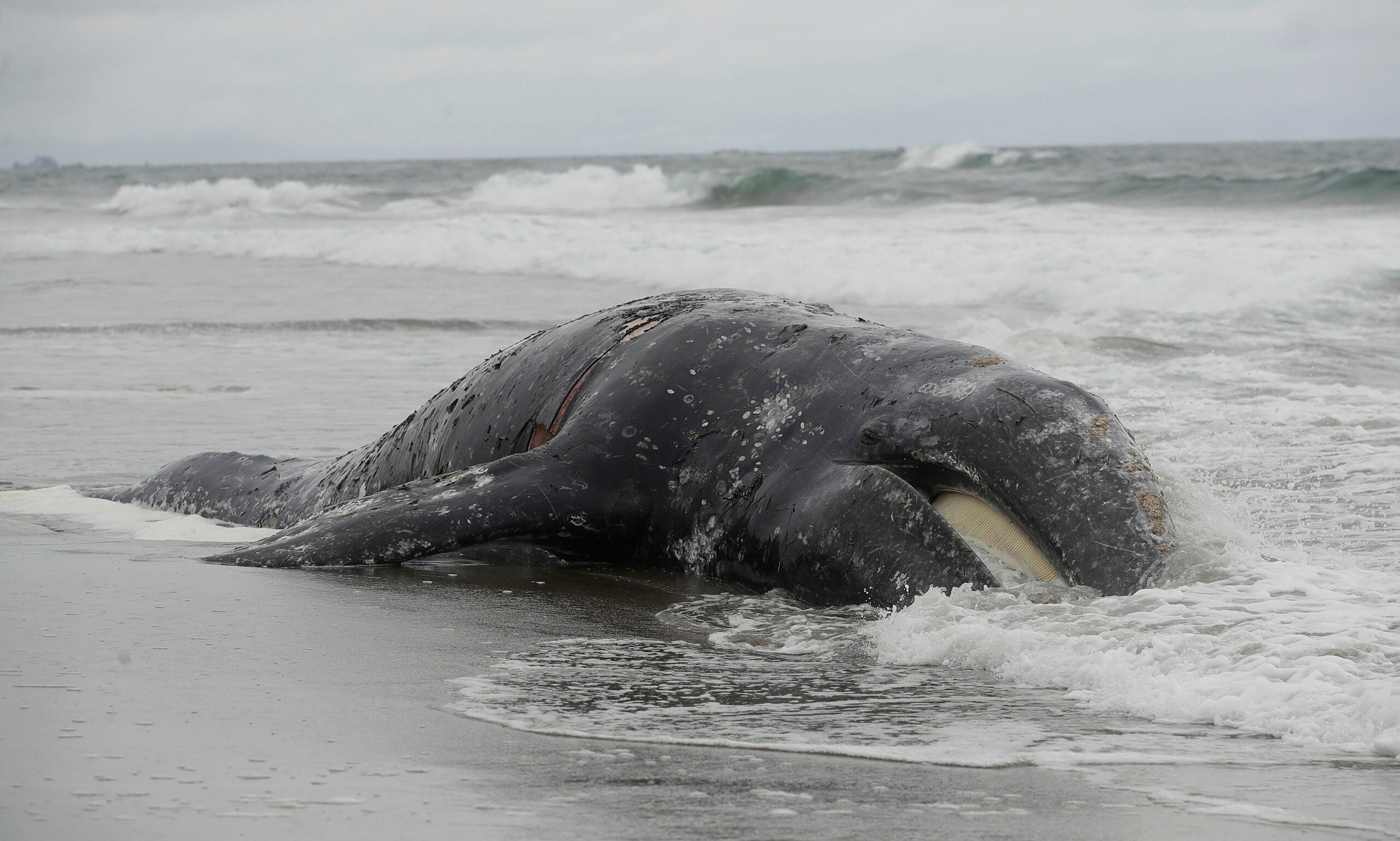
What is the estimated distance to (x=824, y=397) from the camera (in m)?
5.69

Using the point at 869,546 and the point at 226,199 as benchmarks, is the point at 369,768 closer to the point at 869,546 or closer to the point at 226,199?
the point at 869,546

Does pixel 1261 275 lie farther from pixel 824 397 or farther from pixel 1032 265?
pixel 824 397

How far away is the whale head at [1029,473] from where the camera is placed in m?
4.82

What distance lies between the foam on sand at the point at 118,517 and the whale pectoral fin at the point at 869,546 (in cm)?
335

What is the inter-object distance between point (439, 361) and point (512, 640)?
32.0ft

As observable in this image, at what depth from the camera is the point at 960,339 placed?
46.3 feet

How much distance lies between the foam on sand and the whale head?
3778 mm

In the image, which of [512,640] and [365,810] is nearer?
[365,810]

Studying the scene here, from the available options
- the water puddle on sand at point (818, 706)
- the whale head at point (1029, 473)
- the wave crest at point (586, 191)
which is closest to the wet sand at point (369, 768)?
the water puddle on sand at point (818, 706)

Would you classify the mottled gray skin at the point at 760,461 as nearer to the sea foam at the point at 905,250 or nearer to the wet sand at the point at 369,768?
the wet sand at the point at 369,768

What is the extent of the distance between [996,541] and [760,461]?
3.41 feet

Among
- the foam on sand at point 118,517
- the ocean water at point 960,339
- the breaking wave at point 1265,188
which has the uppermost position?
the breaking wave at point 1265,188

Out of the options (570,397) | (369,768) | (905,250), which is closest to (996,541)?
(570,397)

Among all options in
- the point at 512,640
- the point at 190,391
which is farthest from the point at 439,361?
the point at 512,640
